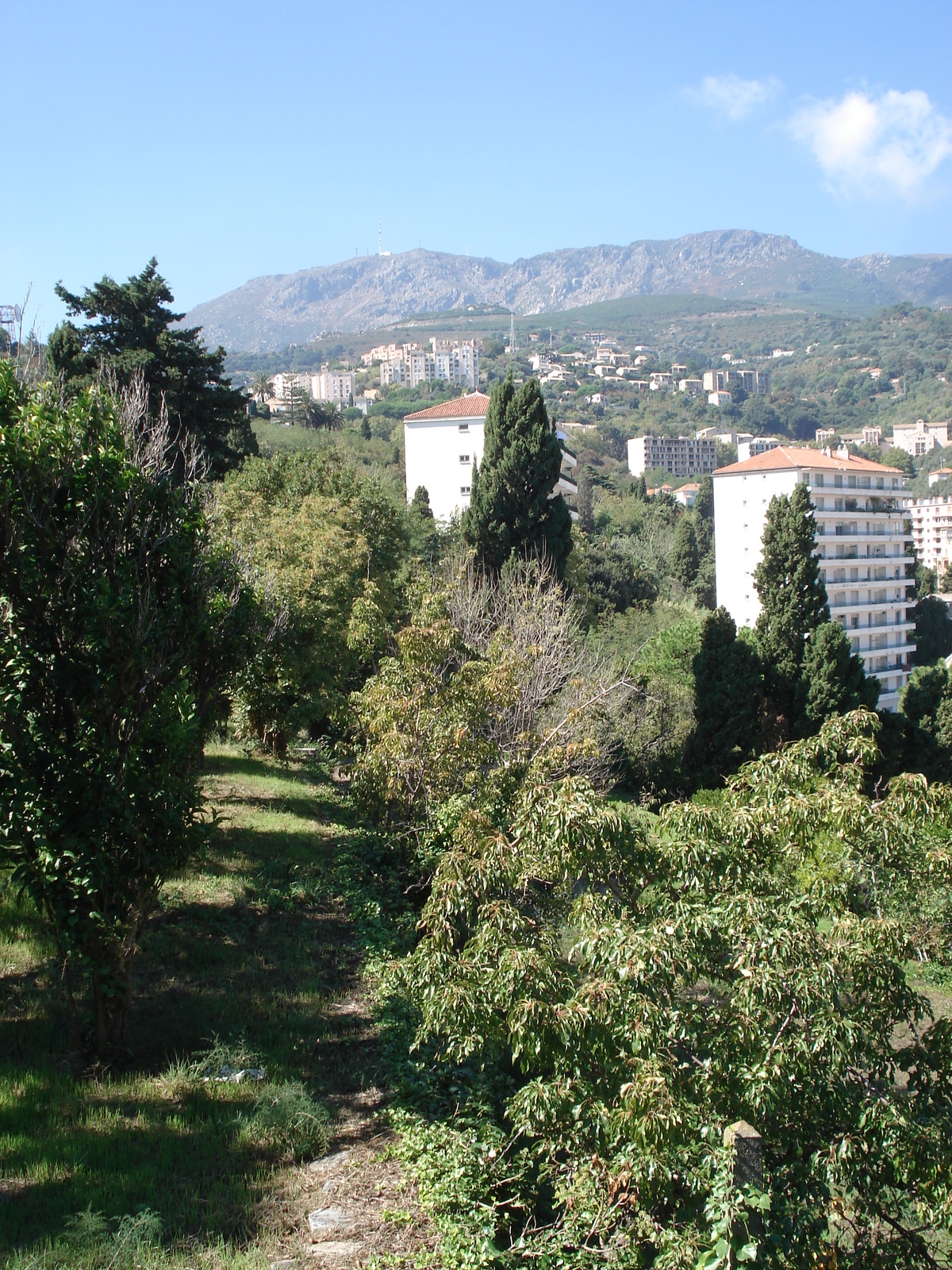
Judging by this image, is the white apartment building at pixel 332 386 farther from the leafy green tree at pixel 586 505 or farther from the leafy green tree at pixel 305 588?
the leafy green tree at pixel 305 588

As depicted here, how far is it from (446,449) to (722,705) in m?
32.2

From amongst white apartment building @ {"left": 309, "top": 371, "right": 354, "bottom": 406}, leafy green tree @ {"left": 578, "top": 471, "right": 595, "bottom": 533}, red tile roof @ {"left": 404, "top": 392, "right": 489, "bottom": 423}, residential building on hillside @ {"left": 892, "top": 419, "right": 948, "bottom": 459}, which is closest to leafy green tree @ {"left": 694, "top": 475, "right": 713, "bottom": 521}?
leafy green tree @ {"left": 578, "top": 471, "right": 595, "bottom": 533}

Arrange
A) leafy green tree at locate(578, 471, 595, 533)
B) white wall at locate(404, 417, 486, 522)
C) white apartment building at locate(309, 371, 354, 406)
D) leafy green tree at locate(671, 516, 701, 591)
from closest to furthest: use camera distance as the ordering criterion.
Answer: white wall at locate(404, 417, 486, 522), leafy green tree at locate(671, 516, 701, 591), leafy green tree at locate(578, 471, 595, 533), white apartment building at locate(309, 371, 354, 406)

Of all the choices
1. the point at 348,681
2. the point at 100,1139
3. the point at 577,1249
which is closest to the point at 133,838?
the point at 100,1139

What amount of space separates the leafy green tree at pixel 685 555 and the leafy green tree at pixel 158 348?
47464 mm

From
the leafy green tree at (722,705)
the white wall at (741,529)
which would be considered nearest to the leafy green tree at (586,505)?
the white wall at (741,529)

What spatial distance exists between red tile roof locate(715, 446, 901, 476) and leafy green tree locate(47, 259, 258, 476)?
38694 millimetres

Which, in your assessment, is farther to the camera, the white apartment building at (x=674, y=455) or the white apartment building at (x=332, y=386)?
the white apartment building at (x=332, y=386)

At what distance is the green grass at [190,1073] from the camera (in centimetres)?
514

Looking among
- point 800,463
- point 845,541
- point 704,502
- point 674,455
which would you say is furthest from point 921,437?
point 800,463

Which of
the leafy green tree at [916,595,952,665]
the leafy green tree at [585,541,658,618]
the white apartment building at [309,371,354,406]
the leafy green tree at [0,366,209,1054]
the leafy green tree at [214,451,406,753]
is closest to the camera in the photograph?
the leafy green tree at [0,366,209,1054]

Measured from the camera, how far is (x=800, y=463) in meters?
54.1

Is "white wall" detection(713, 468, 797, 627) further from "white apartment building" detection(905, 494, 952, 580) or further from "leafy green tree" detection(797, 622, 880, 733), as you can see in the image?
"white apartment building" detection(905, 494, 952, 580)

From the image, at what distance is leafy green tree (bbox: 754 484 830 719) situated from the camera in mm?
29562
